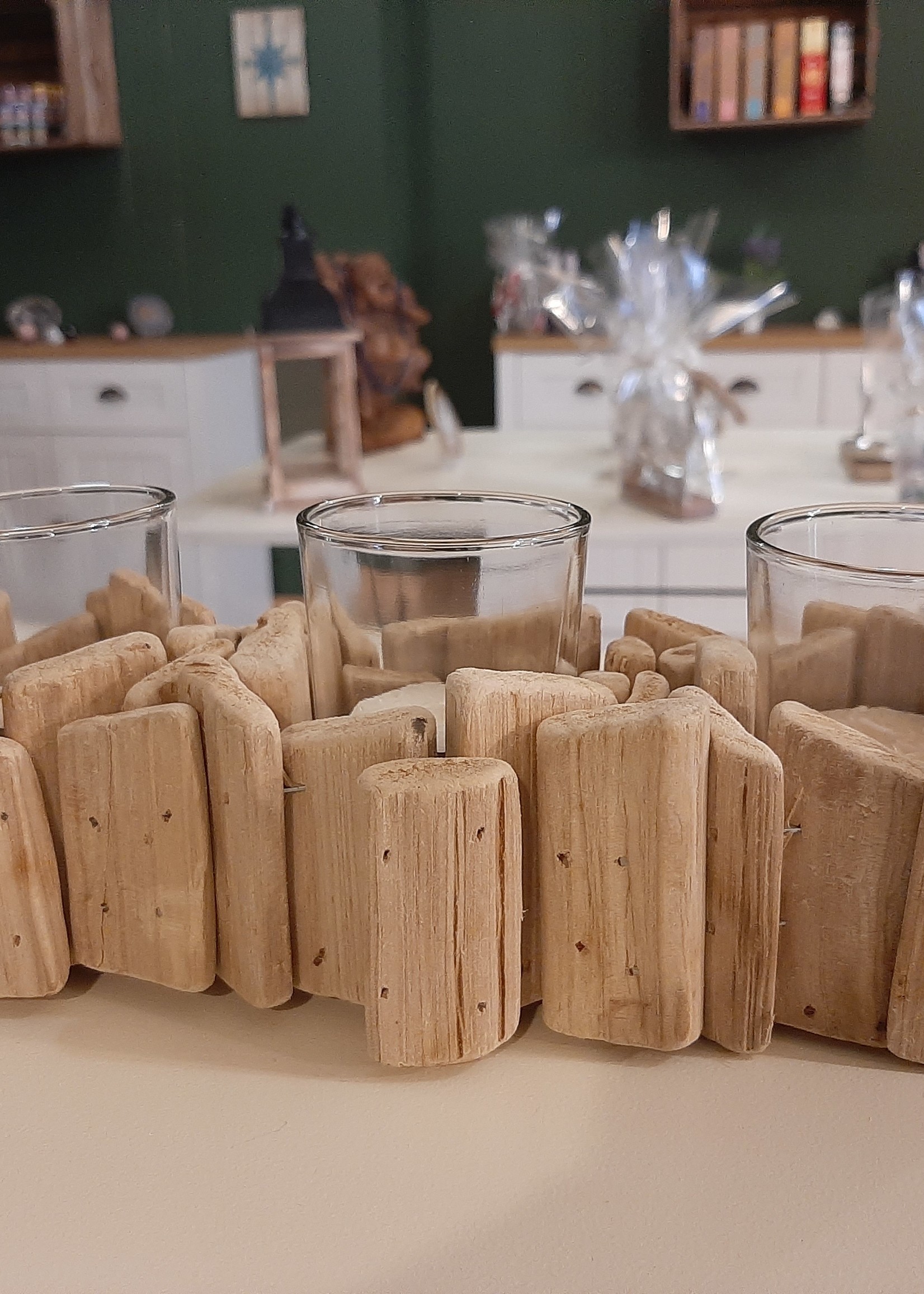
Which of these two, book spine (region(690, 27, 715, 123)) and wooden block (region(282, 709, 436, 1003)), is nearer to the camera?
wooden block (region(282, 709, 436, 1003))

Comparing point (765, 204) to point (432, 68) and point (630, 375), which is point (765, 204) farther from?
point (630, 375)

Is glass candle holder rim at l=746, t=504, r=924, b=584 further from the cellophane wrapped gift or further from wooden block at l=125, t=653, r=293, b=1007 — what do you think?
the cellophane wrapped gift

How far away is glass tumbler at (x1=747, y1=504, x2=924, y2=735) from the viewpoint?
362 mm

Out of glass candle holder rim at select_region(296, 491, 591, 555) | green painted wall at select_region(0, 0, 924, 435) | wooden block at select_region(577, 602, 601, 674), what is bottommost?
wooden block at select_region(577, 602, 601, 674)

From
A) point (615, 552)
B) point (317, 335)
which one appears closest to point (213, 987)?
point (317, 335)

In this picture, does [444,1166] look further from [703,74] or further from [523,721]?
[703,74]

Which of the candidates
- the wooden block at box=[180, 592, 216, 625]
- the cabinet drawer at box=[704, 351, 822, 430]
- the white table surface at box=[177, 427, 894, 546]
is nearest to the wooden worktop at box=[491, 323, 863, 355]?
the cabinet drawer at box=[704, 351, 822, 430]

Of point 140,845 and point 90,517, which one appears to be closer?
point 140,845

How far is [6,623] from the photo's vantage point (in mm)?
459

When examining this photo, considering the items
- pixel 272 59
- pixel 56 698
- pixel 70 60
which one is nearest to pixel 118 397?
pixel 70 60

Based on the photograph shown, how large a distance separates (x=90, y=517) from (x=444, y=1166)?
307mm

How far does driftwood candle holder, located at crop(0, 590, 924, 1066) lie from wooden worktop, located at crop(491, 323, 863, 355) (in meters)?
2.68

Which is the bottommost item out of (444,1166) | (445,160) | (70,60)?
(444,1166)

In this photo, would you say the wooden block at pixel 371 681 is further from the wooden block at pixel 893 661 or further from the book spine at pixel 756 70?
the book spine at pixel 756 70
